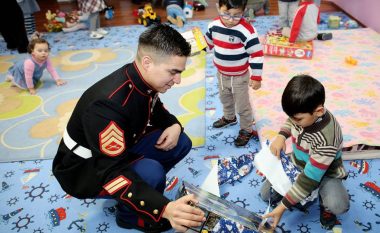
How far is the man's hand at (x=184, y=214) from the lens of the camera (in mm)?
1061

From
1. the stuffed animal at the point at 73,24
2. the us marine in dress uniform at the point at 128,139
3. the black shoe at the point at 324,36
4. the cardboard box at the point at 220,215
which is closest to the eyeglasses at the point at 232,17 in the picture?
the us marine in dress uniform at the point at 128,139

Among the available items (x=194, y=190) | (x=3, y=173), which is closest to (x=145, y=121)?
(x=194, y=190)

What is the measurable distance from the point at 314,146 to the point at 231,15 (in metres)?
0.85

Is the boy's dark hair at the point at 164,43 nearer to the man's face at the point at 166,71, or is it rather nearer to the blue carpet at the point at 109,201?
the man's face at the point at 166,71

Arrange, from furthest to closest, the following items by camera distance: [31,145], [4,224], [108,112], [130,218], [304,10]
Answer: [304,10] → [31,145] → [4,224] → [130,218] → [108,112]

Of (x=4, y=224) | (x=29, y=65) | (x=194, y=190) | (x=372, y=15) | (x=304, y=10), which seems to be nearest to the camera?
(x=194, y=190)

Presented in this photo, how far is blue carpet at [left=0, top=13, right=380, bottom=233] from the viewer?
59.9 inches

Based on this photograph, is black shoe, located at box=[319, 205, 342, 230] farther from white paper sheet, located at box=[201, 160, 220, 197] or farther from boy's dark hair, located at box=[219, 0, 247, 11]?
boy's dark hair, located at box=[219, 0, 247, 11]

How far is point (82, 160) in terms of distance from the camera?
137 cm

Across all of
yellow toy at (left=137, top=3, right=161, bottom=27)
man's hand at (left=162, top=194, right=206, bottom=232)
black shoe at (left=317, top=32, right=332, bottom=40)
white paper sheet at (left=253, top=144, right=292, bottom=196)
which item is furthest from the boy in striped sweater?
yellow toy at (left=137, top=3, right=161, bottom=27)

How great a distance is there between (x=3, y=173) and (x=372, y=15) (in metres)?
3.66

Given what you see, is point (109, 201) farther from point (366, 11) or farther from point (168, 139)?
point (366, 11)

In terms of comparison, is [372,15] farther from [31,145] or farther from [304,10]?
[31,145]

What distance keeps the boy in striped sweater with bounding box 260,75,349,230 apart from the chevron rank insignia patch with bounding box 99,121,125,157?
654 mm
